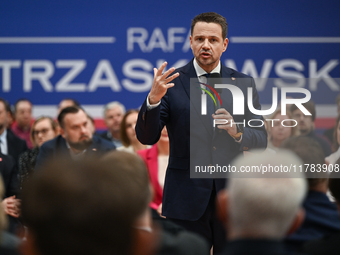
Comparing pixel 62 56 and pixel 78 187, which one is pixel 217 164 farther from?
pixel 62 56

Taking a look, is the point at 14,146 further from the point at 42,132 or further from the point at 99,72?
the point at 99,72

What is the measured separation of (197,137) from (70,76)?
490cm

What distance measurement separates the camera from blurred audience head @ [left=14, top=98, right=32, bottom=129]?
6.29 meters

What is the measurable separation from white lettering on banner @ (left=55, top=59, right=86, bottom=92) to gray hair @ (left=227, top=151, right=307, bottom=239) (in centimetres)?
588

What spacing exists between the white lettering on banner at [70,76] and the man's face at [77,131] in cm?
267

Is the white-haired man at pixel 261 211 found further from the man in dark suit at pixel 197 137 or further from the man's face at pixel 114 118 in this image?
the man's face at pixel 114 118

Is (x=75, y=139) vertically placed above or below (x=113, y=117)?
below

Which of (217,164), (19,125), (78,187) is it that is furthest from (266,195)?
(19,125)

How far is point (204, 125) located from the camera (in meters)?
2.28

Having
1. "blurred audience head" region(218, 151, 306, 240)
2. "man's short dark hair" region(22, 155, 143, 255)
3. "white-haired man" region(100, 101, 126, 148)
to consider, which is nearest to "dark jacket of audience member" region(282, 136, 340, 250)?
"blurred audience head" region(218, 151, 306, 240)

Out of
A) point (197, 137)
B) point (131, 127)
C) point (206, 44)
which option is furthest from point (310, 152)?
point (131, 127)

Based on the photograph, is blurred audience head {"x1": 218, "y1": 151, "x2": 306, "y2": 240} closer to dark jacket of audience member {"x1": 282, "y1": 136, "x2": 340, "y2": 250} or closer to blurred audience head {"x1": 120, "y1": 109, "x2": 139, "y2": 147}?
dark jacket of audience member {"x1": 282, "y1": 136, "x2": 340, "y2": 250}

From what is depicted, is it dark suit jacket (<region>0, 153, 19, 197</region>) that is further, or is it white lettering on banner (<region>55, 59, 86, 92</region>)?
white lettering on banner (<region>55, 59, 86, 92</region>)

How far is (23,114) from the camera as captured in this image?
6.29 m
